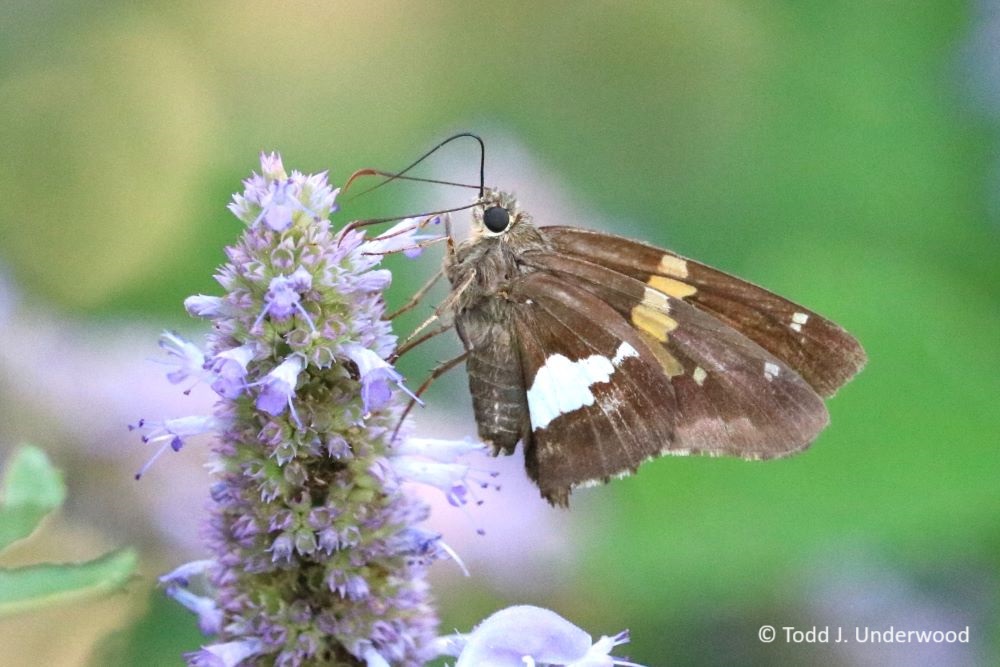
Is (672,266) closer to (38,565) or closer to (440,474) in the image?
(440,474)

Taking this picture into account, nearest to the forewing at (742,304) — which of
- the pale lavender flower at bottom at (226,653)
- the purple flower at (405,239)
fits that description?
the purple flower at (405,239)

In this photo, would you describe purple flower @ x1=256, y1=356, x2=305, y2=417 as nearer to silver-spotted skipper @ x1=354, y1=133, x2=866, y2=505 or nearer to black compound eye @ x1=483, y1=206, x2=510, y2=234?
silver-spotted skipper @ x1=354, y1=133, x2=866, y2=505

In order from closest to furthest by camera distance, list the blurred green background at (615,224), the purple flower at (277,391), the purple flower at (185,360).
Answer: the purple flower at (277,391) → the purple flower at (185,360) → the blurred green background at (615,224)

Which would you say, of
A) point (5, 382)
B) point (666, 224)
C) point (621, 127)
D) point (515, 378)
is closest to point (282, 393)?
point (515, 378)

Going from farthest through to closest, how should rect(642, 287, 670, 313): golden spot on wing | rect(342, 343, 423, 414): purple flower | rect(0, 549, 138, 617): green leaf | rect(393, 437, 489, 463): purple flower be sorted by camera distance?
rect(642, 287, 670, 313): golden spot on wing
rect(393, 437, 489, 463): purple flower
rect(342, 343, 423, 414): purple flower
rect(0, 549, 138, 617): green leaf

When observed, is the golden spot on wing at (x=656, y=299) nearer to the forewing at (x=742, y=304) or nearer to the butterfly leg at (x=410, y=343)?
the forewing at (x=742, y=304)

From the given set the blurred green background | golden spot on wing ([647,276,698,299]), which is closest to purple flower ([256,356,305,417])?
the blurred green background
